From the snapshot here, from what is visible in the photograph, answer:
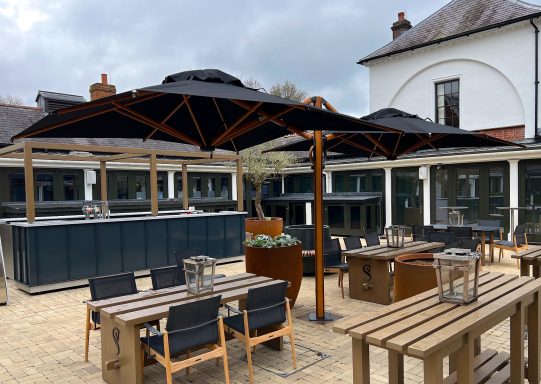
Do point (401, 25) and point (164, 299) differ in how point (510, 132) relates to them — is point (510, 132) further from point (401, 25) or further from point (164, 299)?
point (164, 299)

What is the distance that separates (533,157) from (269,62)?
2434 cm

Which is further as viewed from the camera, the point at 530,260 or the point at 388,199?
the point at 388,199

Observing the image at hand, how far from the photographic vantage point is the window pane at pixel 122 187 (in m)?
15.5

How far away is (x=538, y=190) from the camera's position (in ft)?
39.6

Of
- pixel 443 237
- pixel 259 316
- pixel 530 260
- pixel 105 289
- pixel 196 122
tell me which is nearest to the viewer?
pixel 259 316

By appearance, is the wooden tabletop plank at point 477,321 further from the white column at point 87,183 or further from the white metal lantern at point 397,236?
the white column at point 87,183

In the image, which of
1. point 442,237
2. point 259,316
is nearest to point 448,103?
point 442,237

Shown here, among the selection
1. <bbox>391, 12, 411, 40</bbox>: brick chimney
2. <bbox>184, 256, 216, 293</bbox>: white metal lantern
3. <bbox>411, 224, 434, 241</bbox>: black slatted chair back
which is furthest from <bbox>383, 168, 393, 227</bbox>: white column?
<bbox>184, 256, 216, 293</bbox>: white metal lantern

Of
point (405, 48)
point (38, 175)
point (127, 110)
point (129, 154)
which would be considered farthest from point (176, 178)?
point (127, 110)

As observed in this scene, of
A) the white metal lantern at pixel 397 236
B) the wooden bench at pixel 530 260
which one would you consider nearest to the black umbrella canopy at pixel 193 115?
the white metal lantern at pixel 397 236

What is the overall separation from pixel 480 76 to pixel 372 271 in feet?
38.1

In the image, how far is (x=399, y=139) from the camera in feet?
26.1

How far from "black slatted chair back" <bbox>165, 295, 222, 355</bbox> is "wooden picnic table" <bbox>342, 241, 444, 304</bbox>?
3.67m

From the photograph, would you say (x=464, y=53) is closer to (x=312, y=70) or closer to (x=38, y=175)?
(x=38, y=175)
